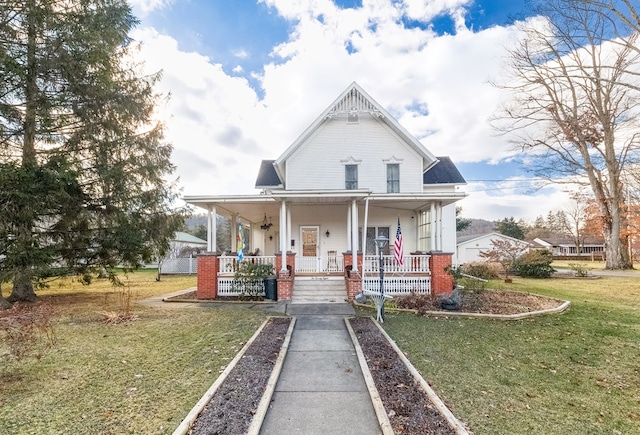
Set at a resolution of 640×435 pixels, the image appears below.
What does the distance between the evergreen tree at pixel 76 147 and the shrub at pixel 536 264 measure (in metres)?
19.6

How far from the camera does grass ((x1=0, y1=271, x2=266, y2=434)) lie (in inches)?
136

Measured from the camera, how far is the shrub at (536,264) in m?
18.8

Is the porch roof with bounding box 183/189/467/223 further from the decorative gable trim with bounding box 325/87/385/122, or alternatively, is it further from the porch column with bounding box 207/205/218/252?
the decorative gable trim with bounding box 325/87/385/122

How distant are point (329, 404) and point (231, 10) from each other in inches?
561

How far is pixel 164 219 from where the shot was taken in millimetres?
12305

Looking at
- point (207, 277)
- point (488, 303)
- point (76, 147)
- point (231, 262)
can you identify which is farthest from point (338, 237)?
point (76, 147)

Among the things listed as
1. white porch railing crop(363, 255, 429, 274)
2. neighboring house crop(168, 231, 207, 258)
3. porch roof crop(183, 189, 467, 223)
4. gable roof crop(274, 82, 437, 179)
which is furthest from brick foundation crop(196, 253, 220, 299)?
neighboring house crop(168, 231, 207, 258)

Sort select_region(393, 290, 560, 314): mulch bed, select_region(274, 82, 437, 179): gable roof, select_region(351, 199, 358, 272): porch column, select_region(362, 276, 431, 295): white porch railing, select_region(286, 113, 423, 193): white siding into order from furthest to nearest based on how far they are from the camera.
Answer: select_region(286, 113, 423, 193): white siding < select_region(274, 82, 437, 179): gable roof < select_region(362, 276, 431, 295): white porch railing < select_region(351, 199, 358, 272): porch column < select_region(393, 290, 560, 314): mulch bed

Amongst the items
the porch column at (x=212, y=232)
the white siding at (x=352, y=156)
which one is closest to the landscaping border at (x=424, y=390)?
the porch column at (x=212, y=232)

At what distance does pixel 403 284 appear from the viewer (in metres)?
11.7

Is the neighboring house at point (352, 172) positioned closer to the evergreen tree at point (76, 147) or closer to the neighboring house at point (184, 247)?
the evergreen tree at point (76, 147)

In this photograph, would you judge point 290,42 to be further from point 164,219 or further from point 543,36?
point 543,36

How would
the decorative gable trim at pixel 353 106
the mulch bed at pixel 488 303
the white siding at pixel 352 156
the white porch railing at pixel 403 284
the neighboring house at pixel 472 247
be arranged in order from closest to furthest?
the mulch bed at pixel 488 303
the white porch railing at pixel 403 284
the decorative gable trim at pixel 353 106
the white siding at pixel 352 156
the neighboring house at pixel 472 247

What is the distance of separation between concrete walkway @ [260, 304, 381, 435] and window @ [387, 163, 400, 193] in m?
9.13
